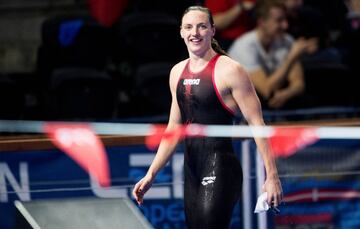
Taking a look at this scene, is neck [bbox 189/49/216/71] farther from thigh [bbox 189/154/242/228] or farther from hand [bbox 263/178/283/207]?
hand [bbox 263/178/283/207]

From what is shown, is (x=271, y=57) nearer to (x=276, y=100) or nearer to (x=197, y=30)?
(x=276, y=100)

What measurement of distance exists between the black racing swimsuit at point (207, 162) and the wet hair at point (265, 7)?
336 cm

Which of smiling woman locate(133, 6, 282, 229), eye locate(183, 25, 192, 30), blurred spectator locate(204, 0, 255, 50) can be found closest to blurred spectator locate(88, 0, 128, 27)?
blurred spectator locate(204, 0, 255, 50)

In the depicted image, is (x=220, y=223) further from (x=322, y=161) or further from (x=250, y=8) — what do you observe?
(x=250, y=8)

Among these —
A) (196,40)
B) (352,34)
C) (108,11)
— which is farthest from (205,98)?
(352,34)

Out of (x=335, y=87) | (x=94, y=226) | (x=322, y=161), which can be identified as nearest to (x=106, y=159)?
(x=94, y=226)

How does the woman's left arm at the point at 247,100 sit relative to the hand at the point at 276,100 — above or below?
above

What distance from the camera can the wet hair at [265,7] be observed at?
30.6ft

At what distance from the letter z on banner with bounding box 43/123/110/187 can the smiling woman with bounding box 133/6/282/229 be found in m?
1.25

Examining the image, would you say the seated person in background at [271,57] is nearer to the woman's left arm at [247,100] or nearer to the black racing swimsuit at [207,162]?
the black racing swimsuit at [207,162]

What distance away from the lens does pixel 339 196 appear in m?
7.66

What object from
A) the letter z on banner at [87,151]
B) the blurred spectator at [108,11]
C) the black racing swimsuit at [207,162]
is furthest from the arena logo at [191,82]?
the blurred spectator at [108,11]

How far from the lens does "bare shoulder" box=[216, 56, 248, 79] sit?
5.90m

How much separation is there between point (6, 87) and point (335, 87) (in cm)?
329
